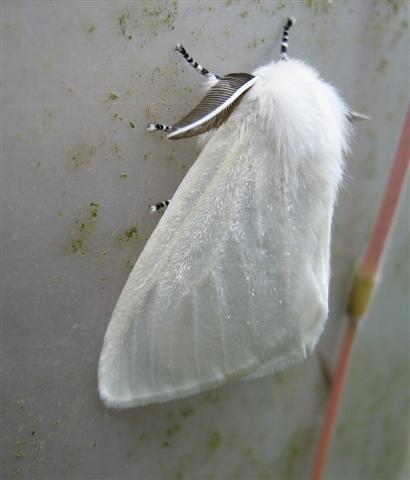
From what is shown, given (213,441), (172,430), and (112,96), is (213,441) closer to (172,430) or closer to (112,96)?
(172,430)

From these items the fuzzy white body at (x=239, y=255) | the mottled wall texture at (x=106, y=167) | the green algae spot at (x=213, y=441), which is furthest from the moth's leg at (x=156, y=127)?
the green algae spot at (x=213, y=441)

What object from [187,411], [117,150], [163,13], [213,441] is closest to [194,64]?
[163,13]

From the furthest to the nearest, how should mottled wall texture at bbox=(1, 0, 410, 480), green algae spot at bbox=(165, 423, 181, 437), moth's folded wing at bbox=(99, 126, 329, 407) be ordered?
1. green algae spot at bbox=(165, 423, 181, 437)
2. mottled wall texture at bbox=(1, 0, 410, 480)
3. moth's folded wing at bbox=(99, 126, 329, 407)

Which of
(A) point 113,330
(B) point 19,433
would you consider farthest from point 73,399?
(A) point 113,330

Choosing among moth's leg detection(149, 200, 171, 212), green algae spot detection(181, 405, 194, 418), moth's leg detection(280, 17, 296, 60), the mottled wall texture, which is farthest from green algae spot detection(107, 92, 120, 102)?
green algae spot detection(181, 405, 194, 418)

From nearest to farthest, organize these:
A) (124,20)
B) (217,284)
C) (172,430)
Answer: (217,284) < (124,20) < (172,430)

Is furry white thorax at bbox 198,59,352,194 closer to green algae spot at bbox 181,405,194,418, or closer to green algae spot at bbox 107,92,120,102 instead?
green algae spot at bbox 107,92,120,102

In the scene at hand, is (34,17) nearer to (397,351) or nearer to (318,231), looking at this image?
(318,231)
